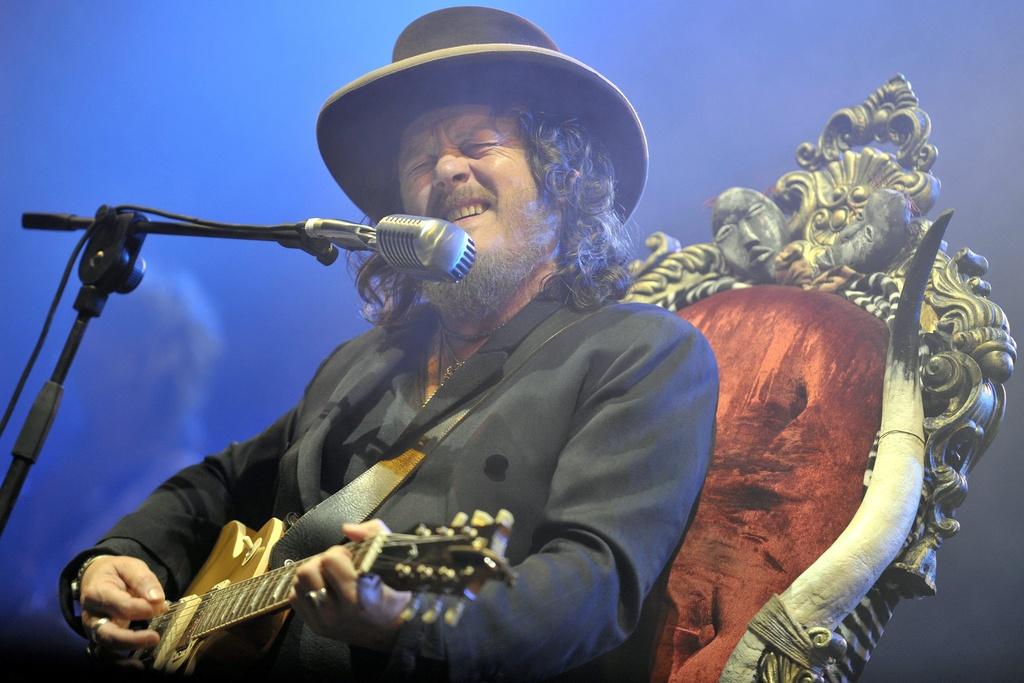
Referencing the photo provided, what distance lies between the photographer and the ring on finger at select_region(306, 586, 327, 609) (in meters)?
1.16

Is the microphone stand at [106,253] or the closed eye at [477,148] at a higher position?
the closed eye at [477,148]

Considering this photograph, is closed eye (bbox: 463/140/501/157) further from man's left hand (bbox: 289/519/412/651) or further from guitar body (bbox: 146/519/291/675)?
man's left hand (bbox: 289/519/412/651)

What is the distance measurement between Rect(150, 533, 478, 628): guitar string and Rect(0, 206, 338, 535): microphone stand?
0.38m

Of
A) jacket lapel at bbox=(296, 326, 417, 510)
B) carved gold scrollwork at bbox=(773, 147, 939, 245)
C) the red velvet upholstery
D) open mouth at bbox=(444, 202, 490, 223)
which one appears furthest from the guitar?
carved gold scrollwork at bbox=(773, 147, 939, 245)

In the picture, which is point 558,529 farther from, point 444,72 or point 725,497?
point 444,72

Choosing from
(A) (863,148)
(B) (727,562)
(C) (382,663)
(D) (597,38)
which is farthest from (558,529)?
(D) (597,38)

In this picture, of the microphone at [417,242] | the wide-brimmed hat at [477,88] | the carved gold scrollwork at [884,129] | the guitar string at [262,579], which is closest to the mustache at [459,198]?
the wide-brimmed hat at [477,88]

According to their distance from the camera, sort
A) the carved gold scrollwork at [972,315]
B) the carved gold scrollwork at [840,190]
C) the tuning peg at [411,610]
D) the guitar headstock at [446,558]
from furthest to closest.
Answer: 1. the carved gold scrollwork at [840,190]
2. the carved gold scrollwork at [972,315]
3. the tuning peg at [411,610]
4. the guitar headstock at [446,558]

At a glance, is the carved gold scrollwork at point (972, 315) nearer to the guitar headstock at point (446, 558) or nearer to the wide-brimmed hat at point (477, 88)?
the wide-brimmed hat at point (477, 88)

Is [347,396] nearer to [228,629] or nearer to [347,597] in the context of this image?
[228,629]

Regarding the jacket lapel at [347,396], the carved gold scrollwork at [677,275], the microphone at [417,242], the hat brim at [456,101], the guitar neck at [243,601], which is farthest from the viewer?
the carved gold scrollwork at [677,275]

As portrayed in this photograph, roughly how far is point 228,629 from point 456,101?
50.5 inches

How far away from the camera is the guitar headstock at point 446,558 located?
108cm

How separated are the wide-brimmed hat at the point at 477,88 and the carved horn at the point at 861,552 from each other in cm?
90
